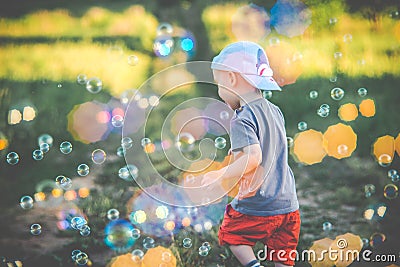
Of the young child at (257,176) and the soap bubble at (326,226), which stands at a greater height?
the young child at (257,176)

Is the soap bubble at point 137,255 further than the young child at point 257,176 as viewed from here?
Yes

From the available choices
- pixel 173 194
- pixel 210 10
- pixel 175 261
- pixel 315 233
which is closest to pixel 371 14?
pixel 210 10

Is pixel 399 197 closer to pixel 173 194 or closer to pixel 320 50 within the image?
pixel 320 50

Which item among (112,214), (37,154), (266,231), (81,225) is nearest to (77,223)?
(81,225)

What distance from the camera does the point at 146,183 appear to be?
271 cm

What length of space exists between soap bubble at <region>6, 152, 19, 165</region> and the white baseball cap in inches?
44.6

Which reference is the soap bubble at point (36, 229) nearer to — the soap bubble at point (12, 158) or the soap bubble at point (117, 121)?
the soap bubble at point (12, 158)

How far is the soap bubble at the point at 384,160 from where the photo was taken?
9.05 feet

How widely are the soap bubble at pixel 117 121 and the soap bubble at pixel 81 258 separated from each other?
61 centimetres

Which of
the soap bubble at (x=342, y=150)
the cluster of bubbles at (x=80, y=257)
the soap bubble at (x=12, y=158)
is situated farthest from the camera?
the soap bubble at (x=342, y=150)

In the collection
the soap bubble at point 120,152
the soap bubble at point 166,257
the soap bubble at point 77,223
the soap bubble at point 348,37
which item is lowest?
the soap bubble at point 166,257

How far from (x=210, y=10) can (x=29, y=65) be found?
87cm

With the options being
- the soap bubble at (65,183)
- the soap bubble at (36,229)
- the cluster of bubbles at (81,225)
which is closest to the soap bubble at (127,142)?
the soap bubble at (65,183)

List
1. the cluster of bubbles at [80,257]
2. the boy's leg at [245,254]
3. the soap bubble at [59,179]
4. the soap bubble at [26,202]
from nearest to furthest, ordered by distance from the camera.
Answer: the boy's leg at [245,254] → the cluster of bubbles at [80,257] → the soap bubble at [26,202] → the soap bubble at [59,179]
